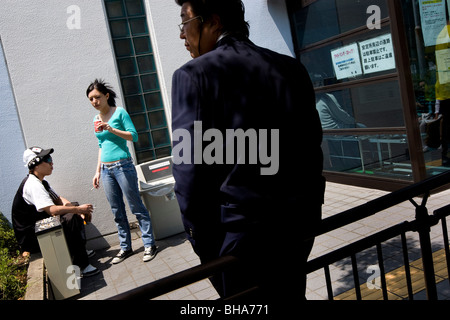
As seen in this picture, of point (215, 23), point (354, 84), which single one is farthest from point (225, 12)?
point (354, 84)

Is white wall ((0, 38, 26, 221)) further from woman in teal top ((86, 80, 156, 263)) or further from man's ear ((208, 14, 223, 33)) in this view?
man's ear ((208, 14, 223, 33))

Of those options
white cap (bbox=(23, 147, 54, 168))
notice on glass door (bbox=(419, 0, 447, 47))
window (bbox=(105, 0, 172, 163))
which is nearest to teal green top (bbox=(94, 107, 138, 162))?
white cap (bbox=(23, 147, 54, 168))

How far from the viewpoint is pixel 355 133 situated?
6.63 metres

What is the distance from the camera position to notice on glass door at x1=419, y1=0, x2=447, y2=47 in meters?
5.32

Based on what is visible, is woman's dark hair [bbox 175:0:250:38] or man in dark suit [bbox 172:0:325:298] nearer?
man in dark suit [bbox 172:0:325:298]

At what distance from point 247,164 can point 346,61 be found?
5.47 m

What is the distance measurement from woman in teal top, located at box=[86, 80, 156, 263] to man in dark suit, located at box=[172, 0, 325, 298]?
362cm

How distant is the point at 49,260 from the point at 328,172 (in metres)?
4.89

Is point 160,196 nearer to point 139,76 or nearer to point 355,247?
point 139,76

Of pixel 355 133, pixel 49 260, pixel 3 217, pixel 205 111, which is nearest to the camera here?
pixel 205 111

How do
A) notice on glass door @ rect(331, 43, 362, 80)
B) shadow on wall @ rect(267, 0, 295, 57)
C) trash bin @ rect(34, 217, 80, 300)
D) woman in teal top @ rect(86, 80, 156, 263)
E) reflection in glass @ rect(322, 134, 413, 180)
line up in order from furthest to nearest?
shadow on wall @ rect(267, 0, 295, 57), notice on glass door @ rect(331, 43, 362, 80), reflection in glass @ rect(322, 134, 413, 180), woman in teal top @ rect(86, 80, 156, 263), trash bin @ rect(34, 217, 80, 300)
